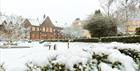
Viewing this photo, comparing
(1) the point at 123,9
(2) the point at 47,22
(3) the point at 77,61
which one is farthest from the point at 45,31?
(3) the point at 77,61

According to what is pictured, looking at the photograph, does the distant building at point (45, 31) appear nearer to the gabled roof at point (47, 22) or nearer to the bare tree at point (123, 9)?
the gabled roof at point (47, 22)

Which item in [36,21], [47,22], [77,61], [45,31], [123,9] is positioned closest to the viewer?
[77,61]

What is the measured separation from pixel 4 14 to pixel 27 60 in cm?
5553

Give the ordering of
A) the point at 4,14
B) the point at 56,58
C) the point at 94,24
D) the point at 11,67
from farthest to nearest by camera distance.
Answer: the point at 4,14, the point at 94,24, the point at 56,58, the point at 11,67

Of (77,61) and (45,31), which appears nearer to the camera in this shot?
(77,61)

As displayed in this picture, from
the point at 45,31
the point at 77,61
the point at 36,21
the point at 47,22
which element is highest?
the point at 36,21

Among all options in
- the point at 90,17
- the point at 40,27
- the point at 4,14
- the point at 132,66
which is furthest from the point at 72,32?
the point at 132,66

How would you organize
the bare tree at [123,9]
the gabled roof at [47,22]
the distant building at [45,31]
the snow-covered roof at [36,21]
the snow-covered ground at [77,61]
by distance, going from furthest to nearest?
the gabled roof at [47,22], the snow-covered roof at [36,21], the distant building at [45,31], the bare tree at [123,9], the snow-covered ground at [77,61]

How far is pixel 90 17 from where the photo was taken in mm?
38688

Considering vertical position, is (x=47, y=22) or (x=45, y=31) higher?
(x=47, y=22)

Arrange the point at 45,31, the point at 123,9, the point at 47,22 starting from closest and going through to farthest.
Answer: the point at 123,9 < the point at 45,31 < the point at 47,22

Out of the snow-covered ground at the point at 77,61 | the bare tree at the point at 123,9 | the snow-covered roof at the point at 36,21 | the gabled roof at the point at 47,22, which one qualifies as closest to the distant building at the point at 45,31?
the gabled roof at the point at 47,22

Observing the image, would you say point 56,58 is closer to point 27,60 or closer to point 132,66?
point 27,60

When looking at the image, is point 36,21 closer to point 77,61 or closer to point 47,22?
point 47,22
